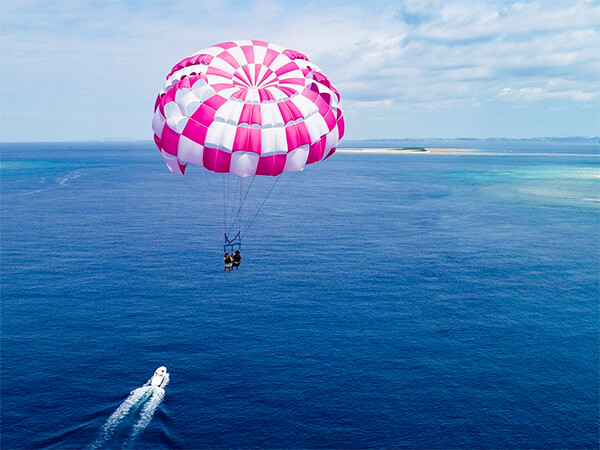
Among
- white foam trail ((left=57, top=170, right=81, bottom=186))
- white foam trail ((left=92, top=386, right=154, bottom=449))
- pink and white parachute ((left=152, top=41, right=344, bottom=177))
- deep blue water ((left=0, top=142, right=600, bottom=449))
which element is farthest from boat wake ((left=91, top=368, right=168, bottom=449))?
white foam trail ((left=57, top=170, right=81, bottom=186))

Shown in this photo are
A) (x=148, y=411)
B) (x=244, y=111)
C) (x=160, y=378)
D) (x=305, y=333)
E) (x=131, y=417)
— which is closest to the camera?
(x=244, y=111)

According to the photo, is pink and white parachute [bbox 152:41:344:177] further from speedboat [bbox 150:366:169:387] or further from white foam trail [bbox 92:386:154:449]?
white foam trail [bbox 92:386:154:449]

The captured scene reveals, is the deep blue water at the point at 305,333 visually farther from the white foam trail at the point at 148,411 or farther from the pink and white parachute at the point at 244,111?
the pink and white parachute at the point at 244,111

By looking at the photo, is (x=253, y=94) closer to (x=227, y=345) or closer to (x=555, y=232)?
(x=227, y=345)

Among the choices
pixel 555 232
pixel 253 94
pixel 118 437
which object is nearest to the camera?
pixel 253 94

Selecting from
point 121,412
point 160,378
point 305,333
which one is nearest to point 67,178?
point 305,333

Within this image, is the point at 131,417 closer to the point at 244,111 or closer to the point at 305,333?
the point at 305,333

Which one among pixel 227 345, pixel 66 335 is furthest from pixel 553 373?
pixel 66 335
